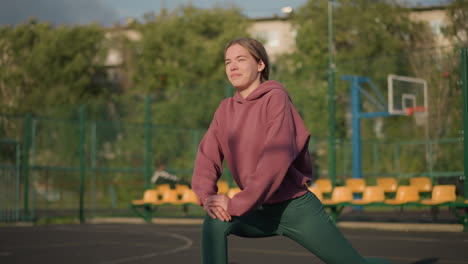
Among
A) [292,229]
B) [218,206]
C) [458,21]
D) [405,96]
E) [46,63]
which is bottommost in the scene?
[292,229]

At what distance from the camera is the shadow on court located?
8.93m

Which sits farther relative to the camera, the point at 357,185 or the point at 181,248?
the point at 357,185

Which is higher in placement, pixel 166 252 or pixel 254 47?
pixel 254 47

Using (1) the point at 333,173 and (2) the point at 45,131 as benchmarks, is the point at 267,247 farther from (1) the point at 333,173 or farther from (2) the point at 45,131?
(2) the point at 45,131

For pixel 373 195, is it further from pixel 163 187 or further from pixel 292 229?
pixel 292 229

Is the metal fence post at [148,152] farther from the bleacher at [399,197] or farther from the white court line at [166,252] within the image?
the white court line at [166,252]

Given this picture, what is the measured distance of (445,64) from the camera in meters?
22.0

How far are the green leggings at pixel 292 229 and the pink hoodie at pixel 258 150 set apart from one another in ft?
0.24

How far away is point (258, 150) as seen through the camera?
316 cm

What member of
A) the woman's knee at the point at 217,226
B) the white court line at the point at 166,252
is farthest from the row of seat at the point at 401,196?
the woman's knee at the point at 217,226

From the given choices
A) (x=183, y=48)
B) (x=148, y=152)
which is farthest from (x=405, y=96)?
(x=183, y=48)

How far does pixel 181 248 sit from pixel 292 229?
7481mm

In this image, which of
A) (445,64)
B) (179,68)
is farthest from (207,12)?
(445,64)

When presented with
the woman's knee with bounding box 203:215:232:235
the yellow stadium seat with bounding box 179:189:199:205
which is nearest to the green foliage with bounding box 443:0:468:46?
the yellow stadium seat with bounding box 179:189:199:205
